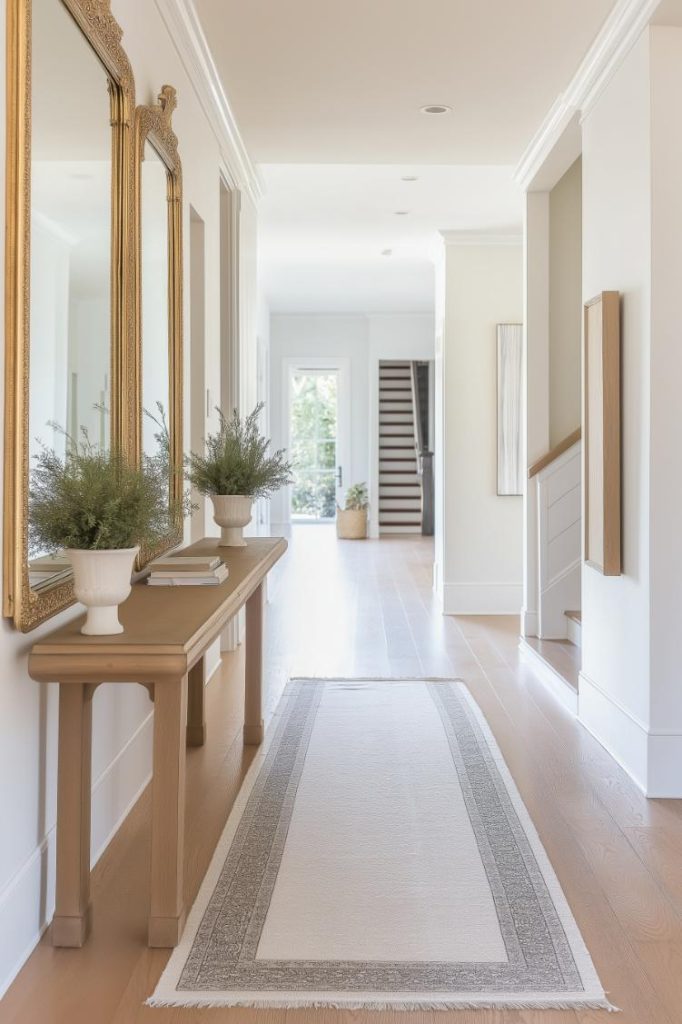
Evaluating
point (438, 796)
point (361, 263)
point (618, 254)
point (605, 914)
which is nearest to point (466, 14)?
point (618, 254)

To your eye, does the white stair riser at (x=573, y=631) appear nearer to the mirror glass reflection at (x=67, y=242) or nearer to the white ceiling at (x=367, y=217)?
the white ceiling at (x=367, y=217)

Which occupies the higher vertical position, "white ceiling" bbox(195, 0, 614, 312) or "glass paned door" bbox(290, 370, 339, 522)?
"white ceiling" bbox(195, 0, 614, 312)

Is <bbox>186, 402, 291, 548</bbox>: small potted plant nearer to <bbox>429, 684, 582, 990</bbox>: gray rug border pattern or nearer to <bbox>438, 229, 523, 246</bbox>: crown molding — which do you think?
<bbox>429, 684, 582, 990</bbox>: gray rug border pattern

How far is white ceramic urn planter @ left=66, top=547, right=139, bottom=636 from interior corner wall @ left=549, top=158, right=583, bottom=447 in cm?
395

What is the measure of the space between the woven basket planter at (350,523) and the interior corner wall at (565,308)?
688 centimetres

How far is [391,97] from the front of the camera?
14.4 feet

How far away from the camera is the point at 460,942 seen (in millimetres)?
2182

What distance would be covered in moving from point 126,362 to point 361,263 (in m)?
6.52

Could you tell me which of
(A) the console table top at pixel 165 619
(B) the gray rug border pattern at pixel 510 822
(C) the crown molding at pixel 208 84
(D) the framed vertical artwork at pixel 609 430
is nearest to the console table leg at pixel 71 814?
(A) the console table top at pixel 165 619

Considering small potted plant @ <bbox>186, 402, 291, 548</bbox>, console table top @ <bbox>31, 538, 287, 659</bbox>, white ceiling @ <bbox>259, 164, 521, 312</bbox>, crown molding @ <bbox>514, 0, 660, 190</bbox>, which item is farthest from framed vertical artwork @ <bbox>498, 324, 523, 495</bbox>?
console table top @ <bbox>31, 538, 287, 659</bbox>

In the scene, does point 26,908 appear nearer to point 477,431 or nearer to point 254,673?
point 254,673

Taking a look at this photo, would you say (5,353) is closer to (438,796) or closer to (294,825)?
(294,825)

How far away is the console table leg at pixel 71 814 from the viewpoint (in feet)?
6.97

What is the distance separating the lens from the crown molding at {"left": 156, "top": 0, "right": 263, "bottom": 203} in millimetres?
3476
